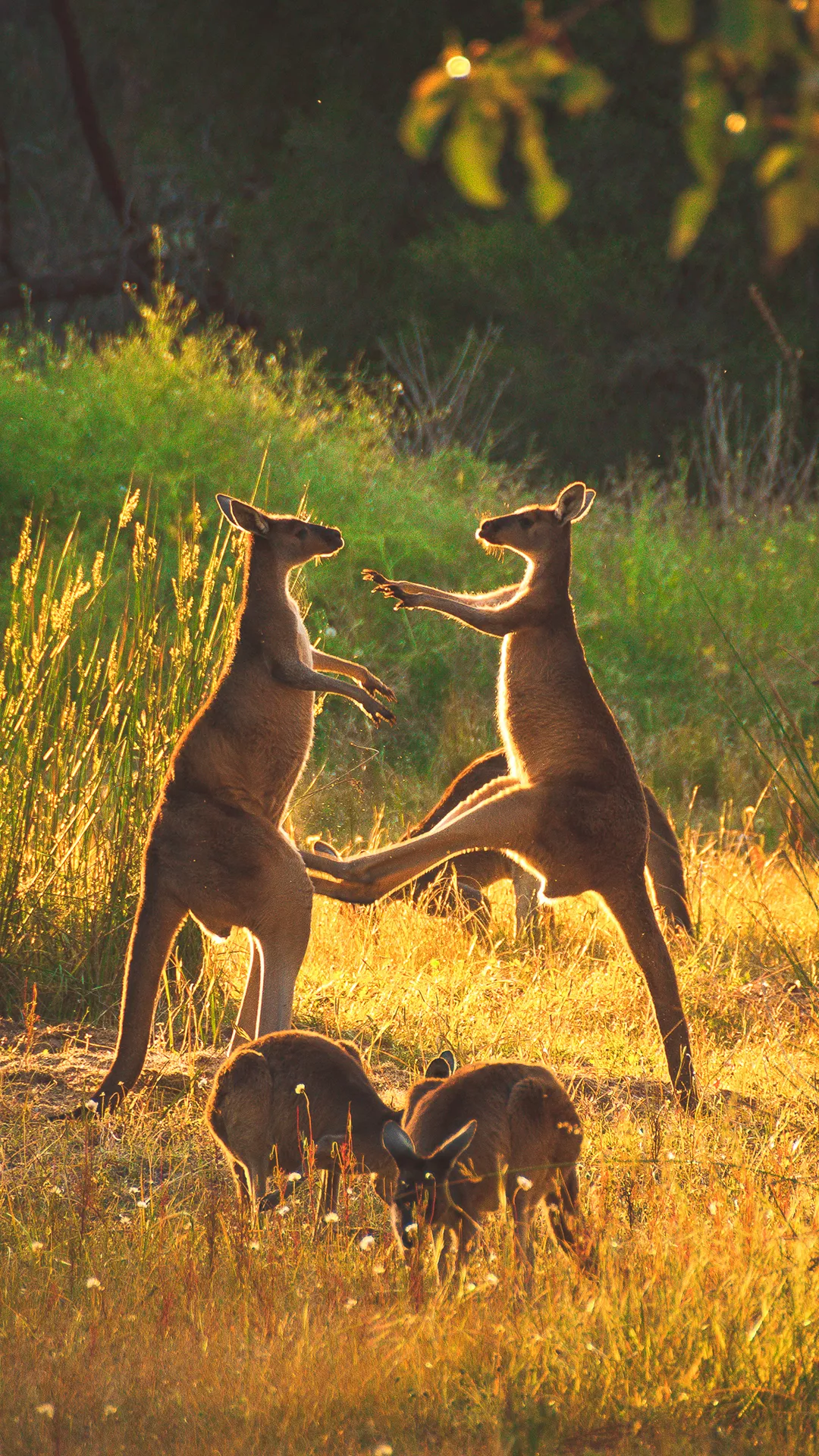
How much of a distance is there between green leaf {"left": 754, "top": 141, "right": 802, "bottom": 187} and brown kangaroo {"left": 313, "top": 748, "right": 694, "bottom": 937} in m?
4.73

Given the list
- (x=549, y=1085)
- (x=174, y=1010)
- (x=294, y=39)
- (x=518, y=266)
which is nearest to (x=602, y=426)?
(x=518, y=266)

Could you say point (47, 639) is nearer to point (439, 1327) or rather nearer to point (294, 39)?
point (439, 1327)

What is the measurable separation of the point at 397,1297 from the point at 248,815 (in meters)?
1.54

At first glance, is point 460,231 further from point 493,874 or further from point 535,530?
point 535,530

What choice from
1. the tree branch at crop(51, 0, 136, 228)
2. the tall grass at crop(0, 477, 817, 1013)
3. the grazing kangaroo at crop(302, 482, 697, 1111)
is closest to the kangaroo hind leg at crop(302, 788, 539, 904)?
the grazing kangaroo at crop(302, 482, 697, 1111)

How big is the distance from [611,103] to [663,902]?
15.2 metres

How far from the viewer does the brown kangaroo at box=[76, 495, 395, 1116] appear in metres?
4.36

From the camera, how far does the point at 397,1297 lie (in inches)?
130

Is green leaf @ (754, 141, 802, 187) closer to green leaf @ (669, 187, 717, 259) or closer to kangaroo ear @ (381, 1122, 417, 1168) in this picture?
green leaf @ (669, 187, 717, 259)

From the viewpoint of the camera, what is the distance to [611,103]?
19.3 metres

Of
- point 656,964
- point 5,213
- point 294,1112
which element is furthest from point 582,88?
point 5,213

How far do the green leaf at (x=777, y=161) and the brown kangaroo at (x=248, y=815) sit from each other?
3034 millimetres

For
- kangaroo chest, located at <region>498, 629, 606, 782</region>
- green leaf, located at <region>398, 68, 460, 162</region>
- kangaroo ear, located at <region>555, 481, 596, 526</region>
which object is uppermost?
green leaf, located at <region>398, 68, 460, 162</region>

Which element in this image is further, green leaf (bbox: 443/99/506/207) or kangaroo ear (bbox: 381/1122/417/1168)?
kangaroo ear (bbox: 381/1122/417/1168)
